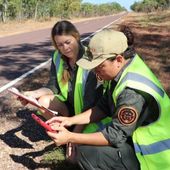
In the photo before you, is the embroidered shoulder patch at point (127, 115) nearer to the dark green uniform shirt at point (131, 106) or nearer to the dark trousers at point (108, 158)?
the dark green uniform shirt at point (131, 106)

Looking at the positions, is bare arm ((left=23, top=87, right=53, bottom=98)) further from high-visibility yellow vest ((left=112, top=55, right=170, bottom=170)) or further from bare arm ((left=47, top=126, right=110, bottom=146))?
high-visibility yellow vest ((left=112, top=55, right=170, bottom=170))

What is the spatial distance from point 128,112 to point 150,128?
24 centimetres

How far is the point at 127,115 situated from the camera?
2.85 meters

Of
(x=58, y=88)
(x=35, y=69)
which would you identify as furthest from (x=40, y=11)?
(x=58, y=88)

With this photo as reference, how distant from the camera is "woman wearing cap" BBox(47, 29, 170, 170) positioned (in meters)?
2.88

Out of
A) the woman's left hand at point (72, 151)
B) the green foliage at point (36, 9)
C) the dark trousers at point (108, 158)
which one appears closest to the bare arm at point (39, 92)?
the woman's left hand at point (72, 151)

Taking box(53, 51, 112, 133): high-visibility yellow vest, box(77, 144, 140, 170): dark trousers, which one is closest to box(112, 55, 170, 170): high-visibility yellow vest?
box(77, 144, 140, 170): dark trousers

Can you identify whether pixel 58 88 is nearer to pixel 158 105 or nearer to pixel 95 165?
pixel 95 165

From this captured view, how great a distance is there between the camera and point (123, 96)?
9.46ft

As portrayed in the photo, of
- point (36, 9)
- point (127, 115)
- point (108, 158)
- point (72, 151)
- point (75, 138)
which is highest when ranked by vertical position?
point (127, 115)

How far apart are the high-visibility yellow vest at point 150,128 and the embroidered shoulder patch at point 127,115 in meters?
0.15

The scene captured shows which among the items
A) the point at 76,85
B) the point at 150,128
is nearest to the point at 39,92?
the point at 76,85

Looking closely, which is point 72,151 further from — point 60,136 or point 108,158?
point 60,136

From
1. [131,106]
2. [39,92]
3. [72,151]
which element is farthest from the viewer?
[39,92]
